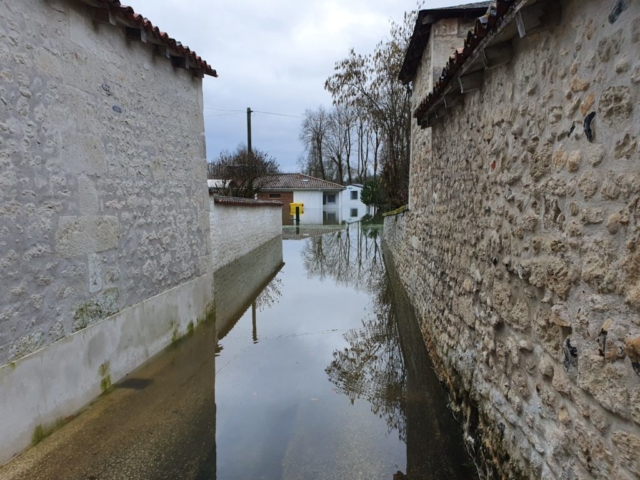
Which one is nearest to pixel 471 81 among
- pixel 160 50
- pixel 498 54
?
pixel 498 54

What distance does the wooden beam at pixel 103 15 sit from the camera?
3.98 meters

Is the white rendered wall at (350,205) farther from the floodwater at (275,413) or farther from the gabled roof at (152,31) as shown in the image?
the gabled roof at (152,31)

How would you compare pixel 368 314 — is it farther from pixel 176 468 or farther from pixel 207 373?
pixel 176 468

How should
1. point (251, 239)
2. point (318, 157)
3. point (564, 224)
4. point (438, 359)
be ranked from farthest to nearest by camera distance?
point (318, 157)
point (251, 239)
point (438, 359)
point (564, 224)

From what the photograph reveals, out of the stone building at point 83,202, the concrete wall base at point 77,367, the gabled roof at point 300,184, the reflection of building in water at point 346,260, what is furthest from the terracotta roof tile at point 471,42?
the gabled roof at point 300,184

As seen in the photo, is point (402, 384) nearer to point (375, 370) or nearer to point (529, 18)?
point (375, 370)

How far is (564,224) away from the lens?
2.08m

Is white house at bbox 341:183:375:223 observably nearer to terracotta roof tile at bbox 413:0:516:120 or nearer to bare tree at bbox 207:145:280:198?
bare tree at bbox 207:145:280:198

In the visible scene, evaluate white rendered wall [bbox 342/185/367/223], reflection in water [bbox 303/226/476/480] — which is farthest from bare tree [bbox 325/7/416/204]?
white rendered wall [bbox 342/185/367/223]

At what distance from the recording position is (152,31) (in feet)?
15.1

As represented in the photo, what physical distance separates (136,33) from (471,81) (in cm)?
365

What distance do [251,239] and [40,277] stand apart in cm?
1212

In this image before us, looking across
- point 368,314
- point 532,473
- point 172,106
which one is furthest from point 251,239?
point 532,473

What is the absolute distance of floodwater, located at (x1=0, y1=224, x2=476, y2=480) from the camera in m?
3.09
